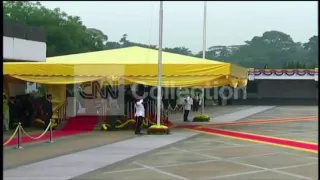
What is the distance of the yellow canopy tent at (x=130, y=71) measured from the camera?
1873 cm

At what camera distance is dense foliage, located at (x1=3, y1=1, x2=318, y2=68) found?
204 ft

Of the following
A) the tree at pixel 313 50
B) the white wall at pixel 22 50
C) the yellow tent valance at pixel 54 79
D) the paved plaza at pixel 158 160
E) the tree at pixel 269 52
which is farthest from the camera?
the tree at pixel 269 52

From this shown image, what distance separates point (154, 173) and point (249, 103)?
147 feet

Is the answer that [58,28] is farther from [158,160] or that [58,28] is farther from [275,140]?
[158,160]

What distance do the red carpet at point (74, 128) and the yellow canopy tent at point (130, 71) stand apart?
1981 millimetres

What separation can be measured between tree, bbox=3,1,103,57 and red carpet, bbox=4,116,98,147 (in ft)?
123

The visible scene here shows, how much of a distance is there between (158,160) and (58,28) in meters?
53.8

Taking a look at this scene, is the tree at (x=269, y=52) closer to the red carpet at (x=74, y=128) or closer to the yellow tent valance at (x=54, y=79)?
the red carpet at (x=74, y=128)

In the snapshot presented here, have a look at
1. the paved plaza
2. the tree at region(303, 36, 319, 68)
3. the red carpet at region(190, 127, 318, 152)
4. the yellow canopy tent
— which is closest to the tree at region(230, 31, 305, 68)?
the tree at region(303, 36, 319, 68)

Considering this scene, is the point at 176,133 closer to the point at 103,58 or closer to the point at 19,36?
the point at 103,58

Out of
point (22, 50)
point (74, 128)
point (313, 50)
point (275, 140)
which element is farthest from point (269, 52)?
point (275, 140)

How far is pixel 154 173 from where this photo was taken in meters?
9.71

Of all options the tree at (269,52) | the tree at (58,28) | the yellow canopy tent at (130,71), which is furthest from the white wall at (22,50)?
the tree at (269,52)

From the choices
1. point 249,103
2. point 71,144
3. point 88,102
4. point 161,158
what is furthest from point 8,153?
point 249,103
